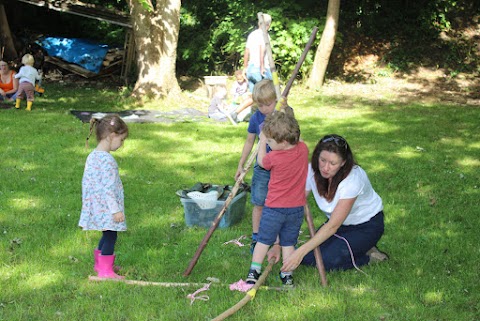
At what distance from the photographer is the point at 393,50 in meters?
18.2

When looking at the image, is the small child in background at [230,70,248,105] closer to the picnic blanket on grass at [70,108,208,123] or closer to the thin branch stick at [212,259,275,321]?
the picnic blanket on grass at [70,108,208,123]

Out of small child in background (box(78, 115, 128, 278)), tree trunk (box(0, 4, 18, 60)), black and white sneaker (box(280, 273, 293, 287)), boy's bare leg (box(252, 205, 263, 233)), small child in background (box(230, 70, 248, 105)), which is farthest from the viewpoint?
tree trunk (box(0, 4, 18, 60))

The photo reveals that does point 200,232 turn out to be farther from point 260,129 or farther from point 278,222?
point 278,222

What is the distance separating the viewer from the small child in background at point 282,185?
4.66m

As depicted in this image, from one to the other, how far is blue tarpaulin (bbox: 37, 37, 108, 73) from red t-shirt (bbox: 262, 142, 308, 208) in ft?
44.0

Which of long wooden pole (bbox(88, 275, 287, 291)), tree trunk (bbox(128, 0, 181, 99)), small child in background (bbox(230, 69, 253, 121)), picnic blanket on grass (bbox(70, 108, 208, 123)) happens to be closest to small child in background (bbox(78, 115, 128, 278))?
long wooden pole (bbox(88, 275, 287, 291))

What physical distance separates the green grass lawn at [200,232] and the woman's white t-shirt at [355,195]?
1.42 feet

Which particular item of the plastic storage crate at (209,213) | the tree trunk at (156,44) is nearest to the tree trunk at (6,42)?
the tree trunk at (156,44)

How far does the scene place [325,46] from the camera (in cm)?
1552

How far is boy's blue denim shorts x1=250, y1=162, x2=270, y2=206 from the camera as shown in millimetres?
5457

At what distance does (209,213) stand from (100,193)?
5.06 ft

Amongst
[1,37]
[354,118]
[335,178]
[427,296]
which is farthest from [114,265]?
[1,37]

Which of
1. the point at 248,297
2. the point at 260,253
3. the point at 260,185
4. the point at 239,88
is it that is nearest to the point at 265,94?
the point at 260,185

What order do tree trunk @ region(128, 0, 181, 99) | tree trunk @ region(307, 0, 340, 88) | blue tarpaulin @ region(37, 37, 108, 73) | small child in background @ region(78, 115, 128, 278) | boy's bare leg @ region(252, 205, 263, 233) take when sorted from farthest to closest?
blue tarpaulin @ region(37, 37, 108, 73) < tree trunk @ region(307, 0, 340, 88) < tree trunk @ region(128, 0, 181, 99) < boy's bare leg @ region(252, 205, 263, 233) < small child in background @ region(78, 115, 128, 278)
